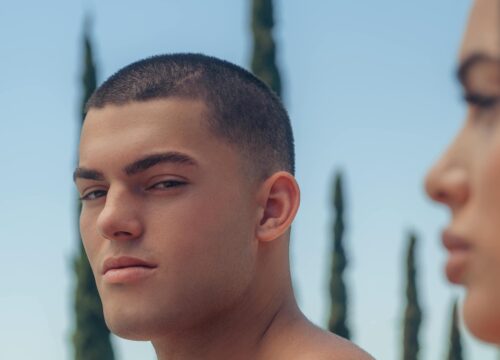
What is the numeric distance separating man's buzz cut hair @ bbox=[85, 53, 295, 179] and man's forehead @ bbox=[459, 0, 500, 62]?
6.44ft

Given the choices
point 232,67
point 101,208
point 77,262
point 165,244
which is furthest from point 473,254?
point 77,262

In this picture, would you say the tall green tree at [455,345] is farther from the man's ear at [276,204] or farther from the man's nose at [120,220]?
the man's nose at [120,220]

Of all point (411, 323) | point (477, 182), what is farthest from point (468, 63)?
point (411, 323)

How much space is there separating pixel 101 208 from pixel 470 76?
2.07 metres

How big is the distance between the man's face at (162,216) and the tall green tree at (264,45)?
843 inches

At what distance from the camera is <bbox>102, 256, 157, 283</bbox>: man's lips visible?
343 cm

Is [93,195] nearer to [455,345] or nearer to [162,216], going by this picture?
[162,216]

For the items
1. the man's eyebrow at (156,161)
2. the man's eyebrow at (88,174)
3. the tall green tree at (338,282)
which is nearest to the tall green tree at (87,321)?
the tall green tree at (338,282)

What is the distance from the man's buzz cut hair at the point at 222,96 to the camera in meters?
3.83

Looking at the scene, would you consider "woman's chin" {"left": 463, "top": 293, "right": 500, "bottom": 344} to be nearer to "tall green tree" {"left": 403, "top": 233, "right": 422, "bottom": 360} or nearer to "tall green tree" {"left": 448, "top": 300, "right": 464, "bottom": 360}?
"tall green tree" {"left": 448, "top": 300, "right": 464, "bottom": 360}

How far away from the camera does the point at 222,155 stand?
3721 mm

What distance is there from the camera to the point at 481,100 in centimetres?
184

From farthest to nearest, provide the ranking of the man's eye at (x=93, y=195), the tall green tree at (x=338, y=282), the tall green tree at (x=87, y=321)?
the tall green tree at (x=338, y=282), the tall green tree at (x=87, y=321), the man's eye at (x=93, y=195)

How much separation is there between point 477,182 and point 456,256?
139 mm
